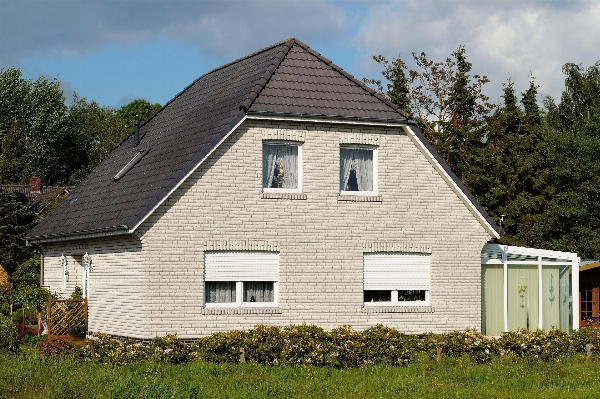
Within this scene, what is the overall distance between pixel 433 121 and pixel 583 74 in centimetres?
1413

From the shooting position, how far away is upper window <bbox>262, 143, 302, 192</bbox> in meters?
23.4

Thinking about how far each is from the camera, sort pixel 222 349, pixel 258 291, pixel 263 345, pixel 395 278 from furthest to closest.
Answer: pixel 395 278 < pixel 258 291 < pixel 263 345 < pixel 222 349

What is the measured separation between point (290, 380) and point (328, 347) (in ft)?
9.13

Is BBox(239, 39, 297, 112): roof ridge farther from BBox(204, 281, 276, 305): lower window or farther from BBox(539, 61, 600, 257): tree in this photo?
BBox(539, 61, 600, 257): tree

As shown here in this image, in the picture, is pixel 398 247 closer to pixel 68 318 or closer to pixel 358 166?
pixel 358 166

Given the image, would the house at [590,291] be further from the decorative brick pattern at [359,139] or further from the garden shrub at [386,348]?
the garden shrub at [386,348]

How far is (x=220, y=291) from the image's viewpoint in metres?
22.7

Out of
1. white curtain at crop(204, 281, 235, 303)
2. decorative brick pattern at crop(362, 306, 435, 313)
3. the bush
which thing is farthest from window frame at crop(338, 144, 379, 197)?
the bush

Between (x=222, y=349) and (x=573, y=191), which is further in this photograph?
(x=573, y=191)

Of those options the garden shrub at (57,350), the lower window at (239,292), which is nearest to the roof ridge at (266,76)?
the lower window at (239,292)

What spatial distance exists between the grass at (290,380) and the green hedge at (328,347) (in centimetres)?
71

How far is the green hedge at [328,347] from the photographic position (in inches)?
795

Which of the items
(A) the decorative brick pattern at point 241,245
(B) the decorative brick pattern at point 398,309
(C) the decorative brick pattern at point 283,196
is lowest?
(B) the decorative brick pattern at point 398,309

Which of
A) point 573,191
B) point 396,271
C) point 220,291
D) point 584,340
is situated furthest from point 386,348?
point 573,191
